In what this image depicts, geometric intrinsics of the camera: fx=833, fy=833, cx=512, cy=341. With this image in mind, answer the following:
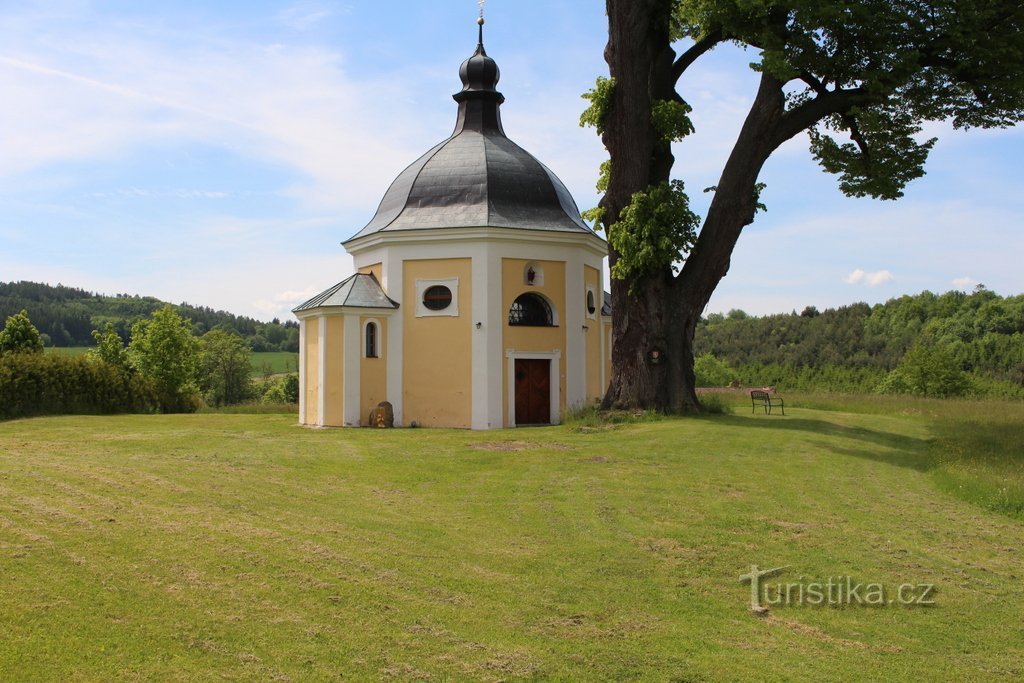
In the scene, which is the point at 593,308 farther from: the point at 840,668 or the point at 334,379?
the point at 840,668

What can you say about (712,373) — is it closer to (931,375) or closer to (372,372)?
(931,375)

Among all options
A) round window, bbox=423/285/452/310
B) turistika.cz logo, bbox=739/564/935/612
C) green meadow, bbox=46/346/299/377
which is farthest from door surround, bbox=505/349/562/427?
green meadow, bbox=46/346/299/377

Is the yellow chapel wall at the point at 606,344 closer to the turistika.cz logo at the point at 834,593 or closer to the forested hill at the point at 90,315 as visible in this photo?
the turistika.cz logo at the point at 834,593

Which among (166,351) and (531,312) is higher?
(531,312)

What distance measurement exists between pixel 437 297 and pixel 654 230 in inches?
300

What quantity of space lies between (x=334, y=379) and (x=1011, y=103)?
738 inches

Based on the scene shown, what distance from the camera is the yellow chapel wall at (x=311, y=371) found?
1006 inches

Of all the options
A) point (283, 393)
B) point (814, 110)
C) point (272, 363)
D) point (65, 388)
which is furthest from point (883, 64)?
point (272, 363)

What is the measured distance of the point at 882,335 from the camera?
233 ft

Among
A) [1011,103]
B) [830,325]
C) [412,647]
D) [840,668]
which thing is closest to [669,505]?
[840,668]

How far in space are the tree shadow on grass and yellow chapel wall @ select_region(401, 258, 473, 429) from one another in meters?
7.97

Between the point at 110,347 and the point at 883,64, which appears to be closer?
the point at 883,64

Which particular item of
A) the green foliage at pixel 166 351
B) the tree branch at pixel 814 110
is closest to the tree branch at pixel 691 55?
the tree branch at pixel 814 110

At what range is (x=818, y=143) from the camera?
21.5m
